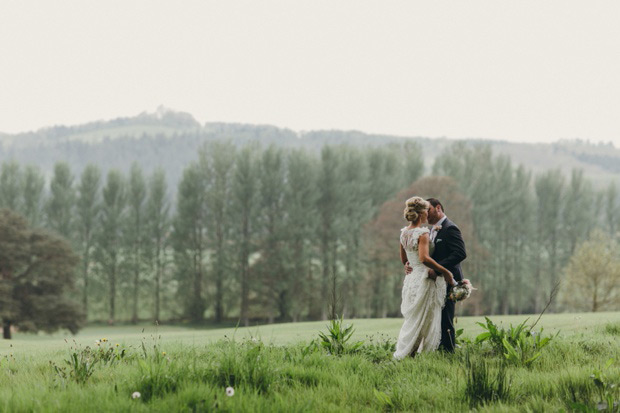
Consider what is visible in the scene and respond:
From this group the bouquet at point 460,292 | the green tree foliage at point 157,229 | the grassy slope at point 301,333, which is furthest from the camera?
the green tree foliage at point 157,229

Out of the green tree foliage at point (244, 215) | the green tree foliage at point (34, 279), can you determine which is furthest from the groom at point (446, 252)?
the green tree foliage at point (244, 215)

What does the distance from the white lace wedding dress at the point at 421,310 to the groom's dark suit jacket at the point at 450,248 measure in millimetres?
268

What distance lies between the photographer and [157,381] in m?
5.30

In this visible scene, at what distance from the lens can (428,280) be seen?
7.98 meters

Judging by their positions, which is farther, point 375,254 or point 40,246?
point 375,254

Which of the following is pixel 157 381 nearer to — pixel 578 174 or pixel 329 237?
pixel 329 237

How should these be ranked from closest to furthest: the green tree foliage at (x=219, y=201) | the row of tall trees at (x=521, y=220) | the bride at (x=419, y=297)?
the bride at (x=419, y=297) < the green tree foliage at (x=219, y=201) < the row of tall trees at (x=521, y=220)

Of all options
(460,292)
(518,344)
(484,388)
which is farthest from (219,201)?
(484,388)

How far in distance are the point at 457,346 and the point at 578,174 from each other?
65.4 meters

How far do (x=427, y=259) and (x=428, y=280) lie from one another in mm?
428

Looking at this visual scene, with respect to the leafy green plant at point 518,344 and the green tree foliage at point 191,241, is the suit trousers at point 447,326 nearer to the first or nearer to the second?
the leafy green plant at point 518,344

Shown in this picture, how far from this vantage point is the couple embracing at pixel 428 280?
7.84 metres

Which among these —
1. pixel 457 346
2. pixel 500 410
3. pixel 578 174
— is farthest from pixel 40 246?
pixel 578 174

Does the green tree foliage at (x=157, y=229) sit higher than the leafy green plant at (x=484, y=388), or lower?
lower
